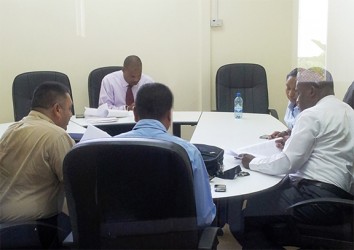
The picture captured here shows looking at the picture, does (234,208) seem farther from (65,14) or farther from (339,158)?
(65,14)

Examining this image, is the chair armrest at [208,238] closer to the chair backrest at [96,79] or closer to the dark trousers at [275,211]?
the dark trousers at [275,211]

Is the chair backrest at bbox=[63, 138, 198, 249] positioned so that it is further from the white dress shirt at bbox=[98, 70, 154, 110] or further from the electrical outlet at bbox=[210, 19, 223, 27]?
the electrical outlet at bbox=[210, 19, 223, 27]

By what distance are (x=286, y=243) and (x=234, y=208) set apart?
28 centimetres

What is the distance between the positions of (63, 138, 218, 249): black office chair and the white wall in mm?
3006

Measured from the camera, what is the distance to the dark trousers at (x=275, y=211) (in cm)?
191

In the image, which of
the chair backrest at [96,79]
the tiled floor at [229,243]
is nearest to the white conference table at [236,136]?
the tiled floor at [229,243]

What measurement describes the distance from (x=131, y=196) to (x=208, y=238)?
1.06 ft

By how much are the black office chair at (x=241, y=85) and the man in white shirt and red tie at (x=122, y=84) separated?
28.5 inches

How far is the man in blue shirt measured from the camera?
1.50 metres

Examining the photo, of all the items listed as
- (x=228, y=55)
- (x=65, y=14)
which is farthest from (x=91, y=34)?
(x=228, y=55)

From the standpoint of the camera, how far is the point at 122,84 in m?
3.98

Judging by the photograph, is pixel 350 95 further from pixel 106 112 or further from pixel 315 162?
pixel 106 112

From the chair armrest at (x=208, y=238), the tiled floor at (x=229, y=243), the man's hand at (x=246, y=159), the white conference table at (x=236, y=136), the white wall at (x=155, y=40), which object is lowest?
the tiled floor at (x=229, y=243)

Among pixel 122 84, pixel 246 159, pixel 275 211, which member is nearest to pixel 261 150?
pixel 246 159
